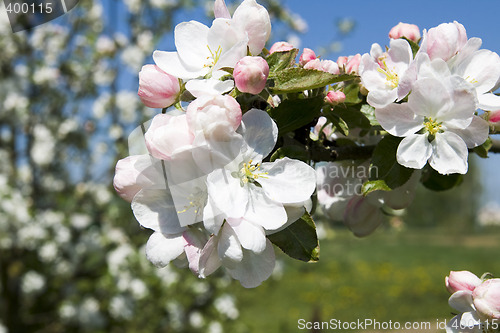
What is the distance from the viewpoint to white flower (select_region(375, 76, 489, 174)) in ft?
2.45

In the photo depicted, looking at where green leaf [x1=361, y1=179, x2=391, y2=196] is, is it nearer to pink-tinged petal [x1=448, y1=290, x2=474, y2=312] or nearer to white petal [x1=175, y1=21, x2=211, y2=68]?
pink-tinged petal [x1=448, y1=290, x2=474, y2=312]

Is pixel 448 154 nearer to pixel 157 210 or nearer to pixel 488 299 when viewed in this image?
pixel 488 299

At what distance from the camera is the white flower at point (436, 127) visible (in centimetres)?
75

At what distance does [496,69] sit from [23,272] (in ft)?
14.0

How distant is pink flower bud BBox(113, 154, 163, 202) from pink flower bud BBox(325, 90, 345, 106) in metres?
0.30

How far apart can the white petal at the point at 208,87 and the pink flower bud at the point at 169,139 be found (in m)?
0.05

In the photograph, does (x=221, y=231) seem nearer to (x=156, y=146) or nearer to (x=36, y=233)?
(x=156, y=146)

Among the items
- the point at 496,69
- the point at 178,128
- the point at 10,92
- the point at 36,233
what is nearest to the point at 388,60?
the point at 496,69

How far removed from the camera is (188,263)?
0.76 m

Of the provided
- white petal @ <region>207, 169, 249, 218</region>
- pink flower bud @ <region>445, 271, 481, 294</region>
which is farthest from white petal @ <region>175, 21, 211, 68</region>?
pink flower bud @ <region>445, 271, 481, 294</region>

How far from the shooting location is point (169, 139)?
667mm

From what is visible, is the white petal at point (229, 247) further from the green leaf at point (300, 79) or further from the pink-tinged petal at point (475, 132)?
the pink-tinged petal at point (475, 132)
